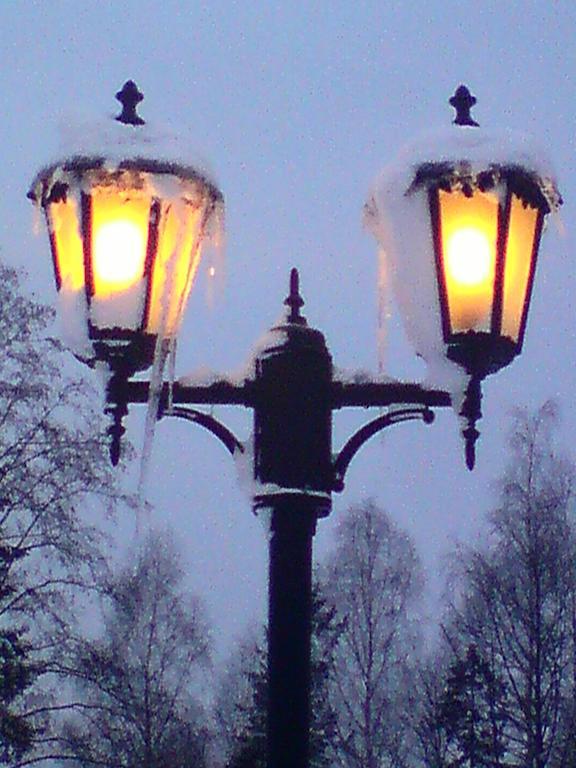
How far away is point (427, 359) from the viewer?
3.19 m

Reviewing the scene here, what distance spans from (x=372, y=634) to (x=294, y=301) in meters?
24.7

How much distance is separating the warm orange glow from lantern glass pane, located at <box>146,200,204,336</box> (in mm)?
45

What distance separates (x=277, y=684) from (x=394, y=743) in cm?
2608

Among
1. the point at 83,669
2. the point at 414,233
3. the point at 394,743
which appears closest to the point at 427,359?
the point at 414,233

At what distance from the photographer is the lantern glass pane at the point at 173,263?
308 cm

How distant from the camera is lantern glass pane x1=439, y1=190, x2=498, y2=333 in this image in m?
3.04

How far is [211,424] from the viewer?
10.7 feet

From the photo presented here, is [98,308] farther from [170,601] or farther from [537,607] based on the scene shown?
[170,601]

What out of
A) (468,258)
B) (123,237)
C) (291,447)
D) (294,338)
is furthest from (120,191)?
(468,258)

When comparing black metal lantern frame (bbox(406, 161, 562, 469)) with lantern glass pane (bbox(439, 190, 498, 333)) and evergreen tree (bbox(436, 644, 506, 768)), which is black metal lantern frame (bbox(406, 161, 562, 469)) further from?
evergreen tree (bbox(436, 644, 506, 768))

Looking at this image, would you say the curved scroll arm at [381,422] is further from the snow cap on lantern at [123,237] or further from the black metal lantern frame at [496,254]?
the snow cap on lantern at [123,237]

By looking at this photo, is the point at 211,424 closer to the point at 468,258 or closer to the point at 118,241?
the point at 118,241

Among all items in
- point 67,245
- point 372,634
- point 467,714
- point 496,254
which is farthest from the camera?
point 372,634

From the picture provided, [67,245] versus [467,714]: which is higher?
[467,714]
